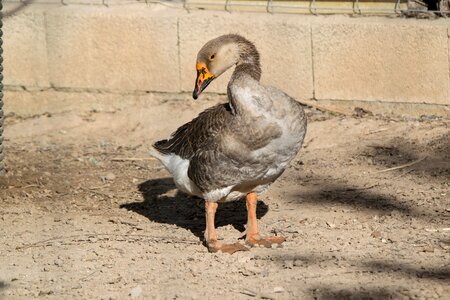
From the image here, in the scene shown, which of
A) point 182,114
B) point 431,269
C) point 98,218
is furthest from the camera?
point 182,114

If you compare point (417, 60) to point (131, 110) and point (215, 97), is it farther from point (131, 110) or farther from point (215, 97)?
point (131, 110)

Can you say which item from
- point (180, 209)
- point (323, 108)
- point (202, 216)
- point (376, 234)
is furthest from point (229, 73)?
point (376, 234)

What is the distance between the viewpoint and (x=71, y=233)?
6703 mm

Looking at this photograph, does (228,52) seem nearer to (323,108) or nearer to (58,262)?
(58,262)

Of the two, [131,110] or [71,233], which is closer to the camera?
[71,233]

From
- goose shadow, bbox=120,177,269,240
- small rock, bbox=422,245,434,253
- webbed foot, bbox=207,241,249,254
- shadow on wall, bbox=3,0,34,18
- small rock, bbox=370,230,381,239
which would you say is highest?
shadow on wall, bbox=3,0,34,18

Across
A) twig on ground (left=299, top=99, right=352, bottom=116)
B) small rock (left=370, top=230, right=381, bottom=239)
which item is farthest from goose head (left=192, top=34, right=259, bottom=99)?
twig on ground (left=299, top=99, right=352, bottom=116)

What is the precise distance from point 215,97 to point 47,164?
1841 mm

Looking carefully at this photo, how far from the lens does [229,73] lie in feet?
29.6

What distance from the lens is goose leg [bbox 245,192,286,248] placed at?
6.24 metres

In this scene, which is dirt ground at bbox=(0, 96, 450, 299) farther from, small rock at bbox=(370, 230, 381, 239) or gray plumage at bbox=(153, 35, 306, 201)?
gray plumage at bbox=(153, 35, 306, 201)

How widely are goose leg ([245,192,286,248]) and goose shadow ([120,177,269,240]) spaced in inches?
16.4

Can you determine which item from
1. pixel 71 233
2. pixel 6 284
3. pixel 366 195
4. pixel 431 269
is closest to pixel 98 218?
pixel 71 233

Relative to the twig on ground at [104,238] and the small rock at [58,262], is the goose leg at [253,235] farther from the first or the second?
the small rock at [58,262]
